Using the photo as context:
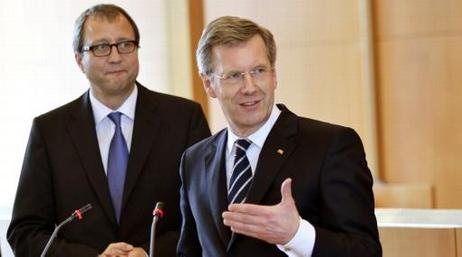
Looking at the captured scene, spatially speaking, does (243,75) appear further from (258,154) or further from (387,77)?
(387,77)

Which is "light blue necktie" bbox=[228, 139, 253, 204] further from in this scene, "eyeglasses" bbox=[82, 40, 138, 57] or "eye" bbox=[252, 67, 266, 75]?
"eyeglasses" bbox=[82, 40, 138, 57]

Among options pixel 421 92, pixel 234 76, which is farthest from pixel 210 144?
pixel 421 92

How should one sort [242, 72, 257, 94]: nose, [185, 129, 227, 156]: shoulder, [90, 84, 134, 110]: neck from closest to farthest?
[242, 72, 257, 94]: nose, [185, 129, 227, 156]: shoulder, [90, 84, 134, 110]: neck

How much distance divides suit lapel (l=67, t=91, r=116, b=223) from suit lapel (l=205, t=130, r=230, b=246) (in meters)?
0.58

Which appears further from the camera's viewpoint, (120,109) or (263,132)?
(120,109)

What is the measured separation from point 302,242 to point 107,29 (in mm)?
1252

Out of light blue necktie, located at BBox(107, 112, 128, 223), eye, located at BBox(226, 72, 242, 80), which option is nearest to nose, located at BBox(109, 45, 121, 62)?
light blue necktie, located at BBox(107, 112, 128, 223)

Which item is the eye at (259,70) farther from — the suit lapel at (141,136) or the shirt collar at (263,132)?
the suit lapel at (141,136)

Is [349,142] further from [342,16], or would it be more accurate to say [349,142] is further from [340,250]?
[342,16]

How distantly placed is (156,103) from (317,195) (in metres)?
1.02

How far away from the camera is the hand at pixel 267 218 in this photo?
2.17 m

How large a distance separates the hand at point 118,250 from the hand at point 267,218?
73 centimetres

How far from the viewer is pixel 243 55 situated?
2.43m

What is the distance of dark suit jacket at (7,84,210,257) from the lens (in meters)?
3.06
